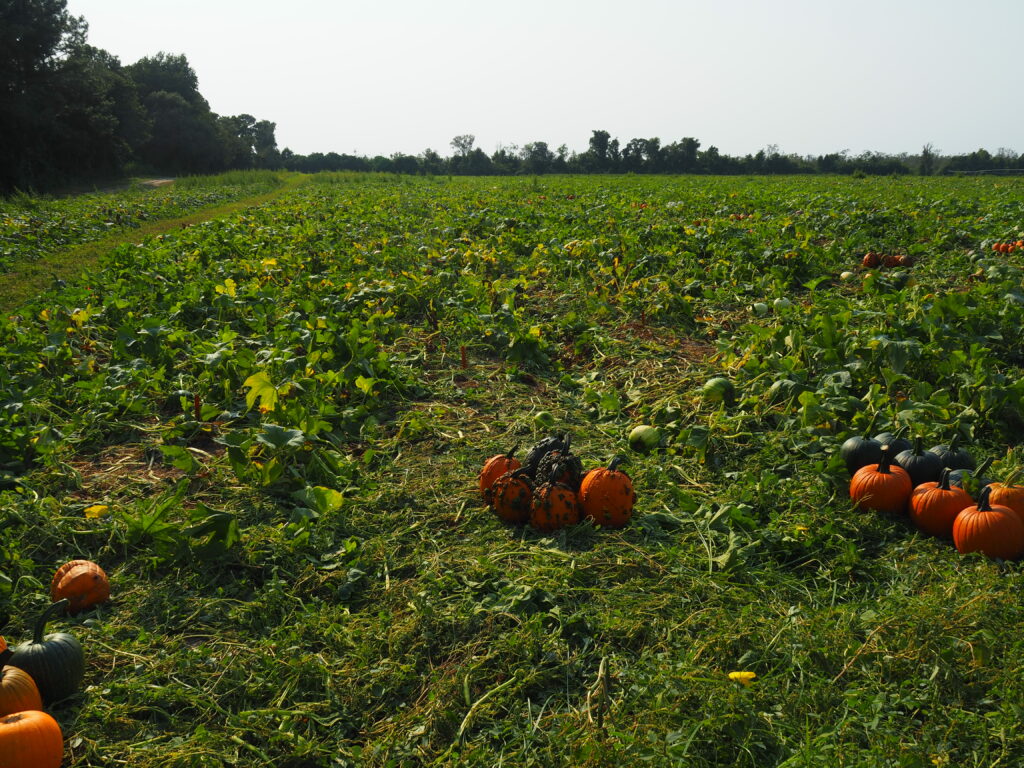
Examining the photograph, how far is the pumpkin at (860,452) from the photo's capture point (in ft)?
13.5

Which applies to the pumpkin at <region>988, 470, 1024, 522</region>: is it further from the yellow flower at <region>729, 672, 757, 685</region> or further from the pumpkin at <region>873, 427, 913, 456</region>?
the yellow flower at <region>729, 672, 757, 685</region>

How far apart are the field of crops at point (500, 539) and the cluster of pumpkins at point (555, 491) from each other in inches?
3.7

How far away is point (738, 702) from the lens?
2482 millimetres

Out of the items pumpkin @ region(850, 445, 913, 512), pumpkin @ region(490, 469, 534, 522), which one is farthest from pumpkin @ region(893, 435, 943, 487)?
pumpkin @ region(490, 469, 534, 522)

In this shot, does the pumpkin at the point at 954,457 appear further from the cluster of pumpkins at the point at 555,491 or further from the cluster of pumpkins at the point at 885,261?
the cluster of pumpkins at the point at 885,261

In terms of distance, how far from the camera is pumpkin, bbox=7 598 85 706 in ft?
8.53

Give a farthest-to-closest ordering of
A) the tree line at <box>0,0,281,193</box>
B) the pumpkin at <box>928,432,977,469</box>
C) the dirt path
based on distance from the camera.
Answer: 1. the tree line at <box>0,0,281,193</box>
2. the dirt path
3. the pumpkin at <box>928,432,977,469</box>

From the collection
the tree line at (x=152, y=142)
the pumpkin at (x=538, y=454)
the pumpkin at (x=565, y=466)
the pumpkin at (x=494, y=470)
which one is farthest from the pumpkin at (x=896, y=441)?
the tree line at (x=152, y=142)

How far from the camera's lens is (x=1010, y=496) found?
353cm

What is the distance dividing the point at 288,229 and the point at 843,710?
14.8 m

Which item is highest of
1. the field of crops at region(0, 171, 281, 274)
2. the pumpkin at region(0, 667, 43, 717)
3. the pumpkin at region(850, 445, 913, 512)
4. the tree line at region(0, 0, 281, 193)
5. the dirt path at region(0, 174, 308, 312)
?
the tree line at region(0, 0, 281, 193)

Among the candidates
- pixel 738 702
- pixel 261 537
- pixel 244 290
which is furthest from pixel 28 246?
pixel 738 702

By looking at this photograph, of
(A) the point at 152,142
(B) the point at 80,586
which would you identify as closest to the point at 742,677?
(B) the point at 80,586

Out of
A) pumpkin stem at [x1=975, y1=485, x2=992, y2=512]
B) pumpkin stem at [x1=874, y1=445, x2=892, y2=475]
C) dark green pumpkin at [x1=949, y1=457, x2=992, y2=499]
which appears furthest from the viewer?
pumpkin stem at [x1=874, y1=445, x2=892, y2=475]
